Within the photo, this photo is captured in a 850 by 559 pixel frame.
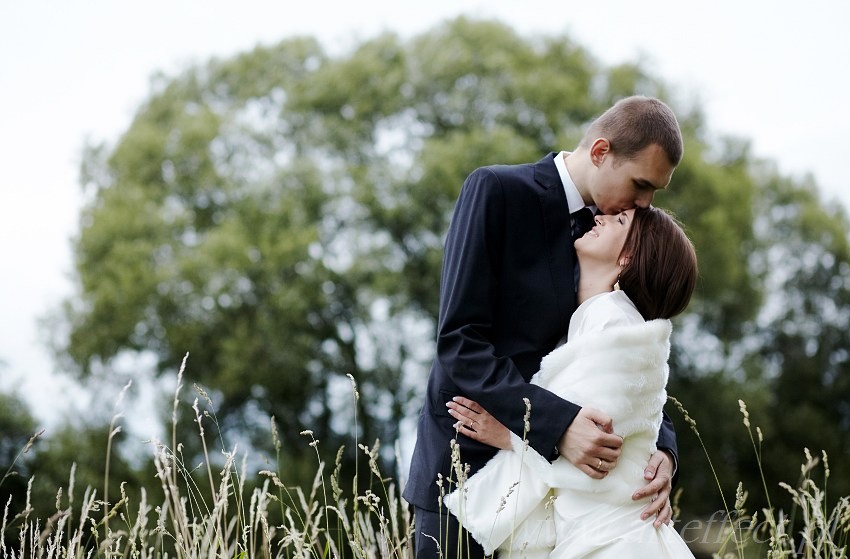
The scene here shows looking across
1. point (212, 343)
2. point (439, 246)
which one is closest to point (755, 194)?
point (439, 246)

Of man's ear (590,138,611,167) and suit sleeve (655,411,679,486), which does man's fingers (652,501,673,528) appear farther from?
man's ear (590,138,611,167)

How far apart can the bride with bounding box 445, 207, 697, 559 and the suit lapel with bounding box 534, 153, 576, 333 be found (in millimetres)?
52

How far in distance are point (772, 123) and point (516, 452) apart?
56.2 ft

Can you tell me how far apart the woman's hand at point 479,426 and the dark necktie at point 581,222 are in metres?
0.63

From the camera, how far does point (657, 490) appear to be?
8.14ft

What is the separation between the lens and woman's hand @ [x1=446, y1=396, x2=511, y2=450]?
2.52 m

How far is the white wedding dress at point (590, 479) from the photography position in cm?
239

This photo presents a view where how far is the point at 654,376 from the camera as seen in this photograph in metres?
2.49

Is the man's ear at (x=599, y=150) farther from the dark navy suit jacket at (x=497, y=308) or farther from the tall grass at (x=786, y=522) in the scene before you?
the tall grass at (x=786, y=522)

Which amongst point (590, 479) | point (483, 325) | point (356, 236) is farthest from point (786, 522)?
point (356, 236)

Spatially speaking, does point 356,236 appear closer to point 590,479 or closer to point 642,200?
point 642,200

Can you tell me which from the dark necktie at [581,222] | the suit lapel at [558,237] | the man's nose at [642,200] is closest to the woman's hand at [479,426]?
the suit lapel at [558,237]

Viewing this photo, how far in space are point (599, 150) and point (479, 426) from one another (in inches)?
37.2

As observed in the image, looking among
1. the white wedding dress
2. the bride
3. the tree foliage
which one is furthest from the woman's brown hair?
the tree foliage
